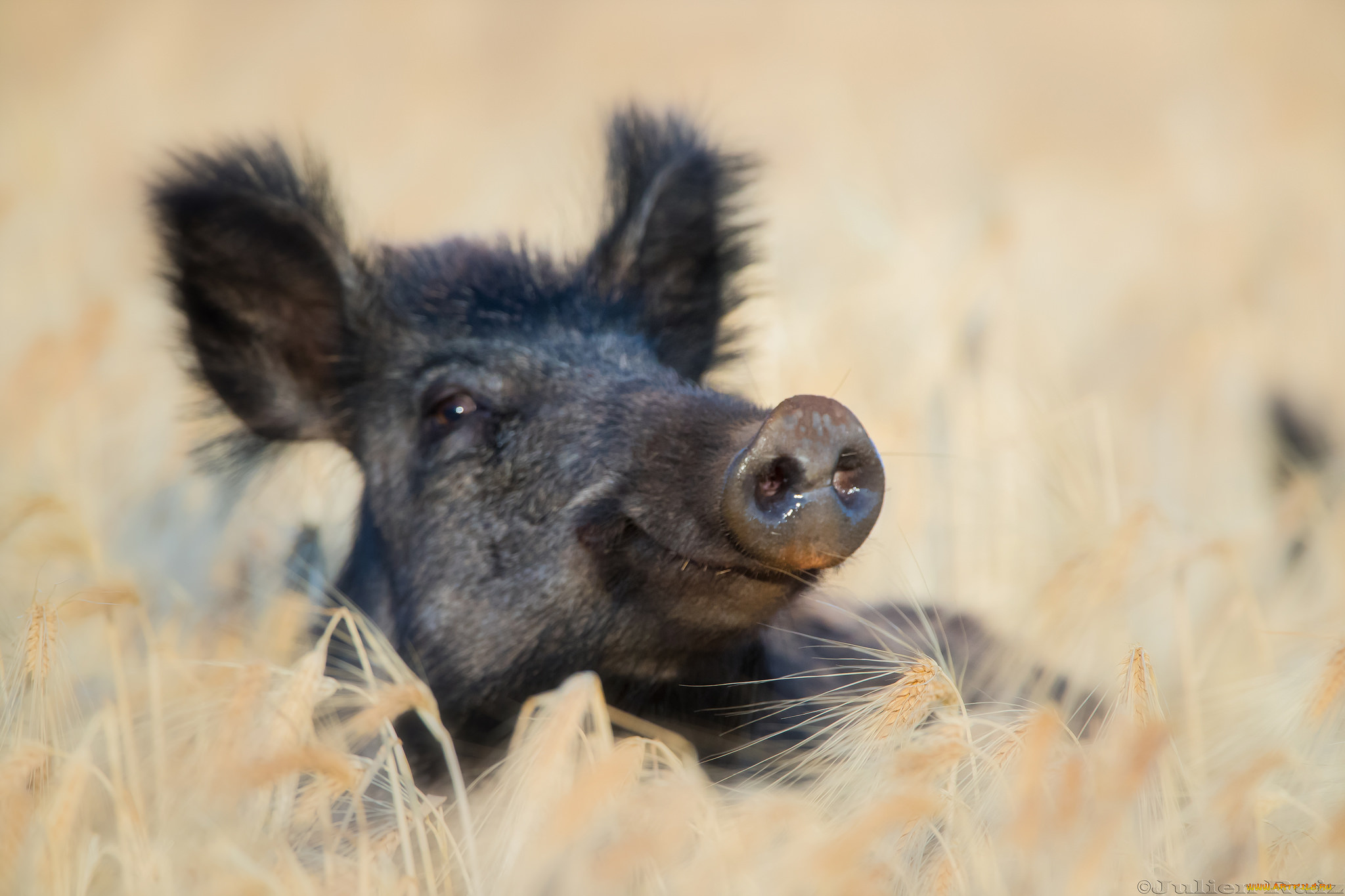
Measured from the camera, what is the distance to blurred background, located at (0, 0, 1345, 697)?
5.29m

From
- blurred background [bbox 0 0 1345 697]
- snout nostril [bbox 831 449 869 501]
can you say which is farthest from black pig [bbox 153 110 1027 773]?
blurred background [bbox 0 0 1345 697]

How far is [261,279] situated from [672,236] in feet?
5.19

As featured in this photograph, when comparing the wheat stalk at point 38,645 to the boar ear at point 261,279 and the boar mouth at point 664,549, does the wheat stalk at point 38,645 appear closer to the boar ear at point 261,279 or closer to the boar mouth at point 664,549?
the boar mouth at point 664,549

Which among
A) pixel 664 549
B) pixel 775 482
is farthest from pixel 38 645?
pixel 775 482

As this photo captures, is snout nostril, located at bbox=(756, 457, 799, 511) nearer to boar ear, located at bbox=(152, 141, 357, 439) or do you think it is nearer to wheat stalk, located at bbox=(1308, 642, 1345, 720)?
wheat stalk, located at bbox=(1308, 642, 1345, 720)

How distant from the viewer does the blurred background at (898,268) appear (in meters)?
5.29

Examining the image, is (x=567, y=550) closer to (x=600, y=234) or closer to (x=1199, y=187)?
(x=600, y=234)

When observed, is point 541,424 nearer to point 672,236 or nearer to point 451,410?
point 451,410

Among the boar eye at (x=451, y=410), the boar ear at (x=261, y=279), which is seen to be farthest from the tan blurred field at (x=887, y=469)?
the boar eye at (x=451, y=410)

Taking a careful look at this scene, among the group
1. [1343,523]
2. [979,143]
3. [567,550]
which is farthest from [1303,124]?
[567,550]

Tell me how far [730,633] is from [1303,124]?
622 inches

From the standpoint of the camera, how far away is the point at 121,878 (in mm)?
2805

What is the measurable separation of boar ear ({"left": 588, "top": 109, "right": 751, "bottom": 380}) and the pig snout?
1.78 metres

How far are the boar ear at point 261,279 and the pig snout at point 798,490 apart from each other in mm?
2082
